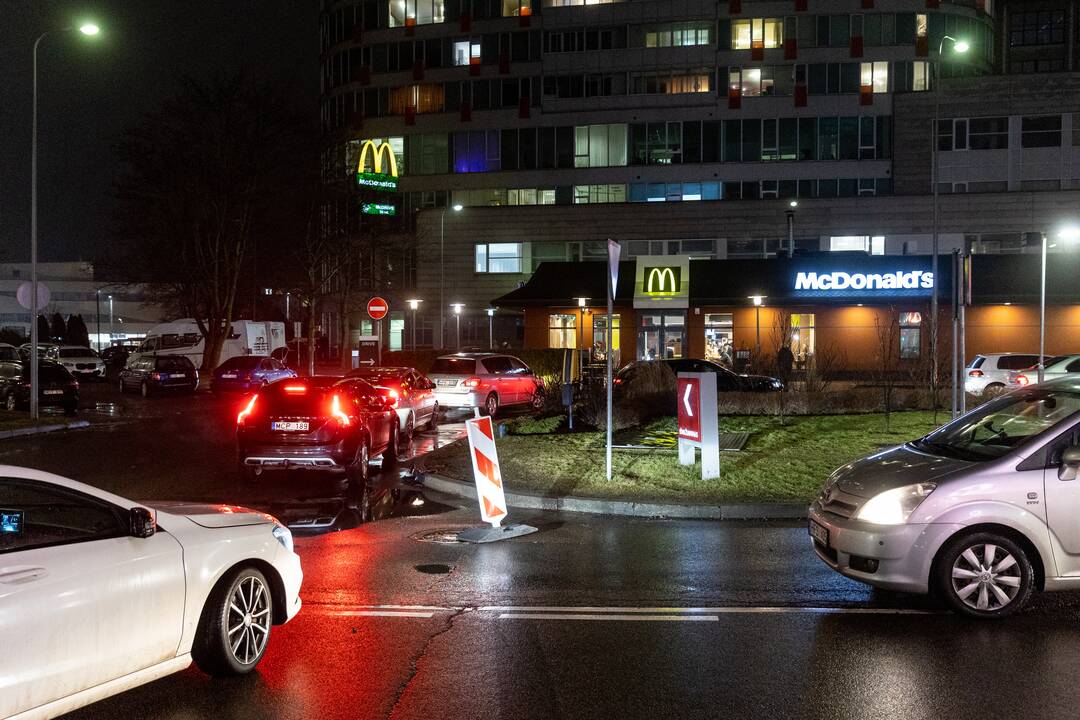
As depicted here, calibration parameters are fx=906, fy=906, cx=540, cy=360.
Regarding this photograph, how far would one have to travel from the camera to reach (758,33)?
57.9 meters

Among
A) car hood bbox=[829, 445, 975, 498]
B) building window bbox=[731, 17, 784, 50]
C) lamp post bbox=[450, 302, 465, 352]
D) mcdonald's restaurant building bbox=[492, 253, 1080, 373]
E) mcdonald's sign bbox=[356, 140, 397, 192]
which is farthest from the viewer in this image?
lamp post bbox=[450, 302, 465, 352]

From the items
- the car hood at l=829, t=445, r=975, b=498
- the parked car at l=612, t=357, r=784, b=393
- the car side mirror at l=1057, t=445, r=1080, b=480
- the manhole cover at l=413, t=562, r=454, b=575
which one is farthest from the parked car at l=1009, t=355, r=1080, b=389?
the manhole cover at l=413, t=562, r=454, b=575

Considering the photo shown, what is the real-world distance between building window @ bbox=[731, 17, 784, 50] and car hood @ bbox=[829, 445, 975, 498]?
2179 inches

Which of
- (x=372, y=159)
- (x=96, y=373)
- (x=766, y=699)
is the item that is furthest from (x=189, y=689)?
(x=372, y=159)

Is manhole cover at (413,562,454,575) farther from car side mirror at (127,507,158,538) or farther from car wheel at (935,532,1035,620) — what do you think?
car wheel at (935,532,1035,620)

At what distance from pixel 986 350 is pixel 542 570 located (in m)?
38.9

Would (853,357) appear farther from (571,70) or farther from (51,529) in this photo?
Result: (51,529)

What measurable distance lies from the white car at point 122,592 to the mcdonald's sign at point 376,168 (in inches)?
1750

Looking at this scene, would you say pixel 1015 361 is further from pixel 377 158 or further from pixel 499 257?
pixel 377 158

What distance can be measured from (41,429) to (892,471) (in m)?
20.3

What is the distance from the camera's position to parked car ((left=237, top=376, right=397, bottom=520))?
13148 millimetres

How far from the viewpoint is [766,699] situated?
5137mm

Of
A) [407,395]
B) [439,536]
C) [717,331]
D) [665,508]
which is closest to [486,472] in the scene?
[439,536]

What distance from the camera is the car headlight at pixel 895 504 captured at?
6.65m
